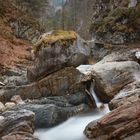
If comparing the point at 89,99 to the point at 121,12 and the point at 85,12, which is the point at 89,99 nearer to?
the point at 121,12

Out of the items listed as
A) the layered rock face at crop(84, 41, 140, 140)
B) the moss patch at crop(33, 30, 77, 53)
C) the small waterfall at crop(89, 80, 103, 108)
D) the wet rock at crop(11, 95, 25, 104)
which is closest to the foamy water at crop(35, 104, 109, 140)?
the layered rock face at crop(84, 41, 140, 140)

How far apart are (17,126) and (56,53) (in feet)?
22.7

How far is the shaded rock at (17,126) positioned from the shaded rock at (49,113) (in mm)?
1257

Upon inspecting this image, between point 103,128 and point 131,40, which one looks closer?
point 103,128

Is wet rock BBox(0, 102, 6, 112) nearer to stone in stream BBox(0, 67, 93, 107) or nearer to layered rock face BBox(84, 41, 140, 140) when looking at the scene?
stone in stream BBox(0, 67, 93, 107)

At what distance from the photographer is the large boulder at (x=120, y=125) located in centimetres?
1110

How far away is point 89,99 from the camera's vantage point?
16406 mm

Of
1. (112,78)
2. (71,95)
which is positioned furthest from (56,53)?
(112,78)

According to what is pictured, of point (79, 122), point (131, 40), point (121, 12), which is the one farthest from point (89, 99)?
point (121, 12)

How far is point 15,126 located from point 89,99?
195 inches

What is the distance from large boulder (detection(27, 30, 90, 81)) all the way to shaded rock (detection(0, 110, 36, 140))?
19.0ft

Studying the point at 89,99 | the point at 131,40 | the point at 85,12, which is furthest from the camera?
the point at 85,12

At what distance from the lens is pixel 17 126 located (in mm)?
12250

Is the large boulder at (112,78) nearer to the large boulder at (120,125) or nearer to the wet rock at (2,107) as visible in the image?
the large boulder at (120,125)
